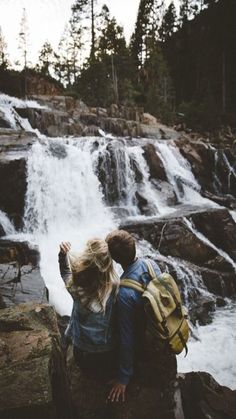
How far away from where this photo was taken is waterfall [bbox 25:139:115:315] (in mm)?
12375

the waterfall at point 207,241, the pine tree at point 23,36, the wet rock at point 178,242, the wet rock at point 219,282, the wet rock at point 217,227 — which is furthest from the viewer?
the pine tree at point 23,36

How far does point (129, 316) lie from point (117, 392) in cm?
71

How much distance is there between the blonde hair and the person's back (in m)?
0.13

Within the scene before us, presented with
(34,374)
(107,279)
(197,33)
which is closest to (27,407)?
(34,374)

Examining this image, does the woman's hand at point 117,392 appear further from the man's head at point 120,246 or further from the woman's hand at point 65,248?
the woman's hand at point 65,248

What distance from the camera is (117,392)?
2922 millimetres

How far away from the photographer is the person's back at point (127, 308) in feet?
8.97

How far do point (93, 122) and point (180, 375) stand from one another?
24187 millimetres

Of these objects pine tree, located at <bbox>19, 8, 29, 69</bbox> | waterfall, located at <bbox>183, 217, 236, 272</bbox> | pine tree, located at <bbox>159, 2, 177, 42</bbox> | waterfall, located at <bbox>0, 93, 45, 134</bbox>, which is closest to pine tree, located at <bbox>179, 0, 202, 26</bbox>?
pine tree, located at <bbox>159, 2, 177, 42</bbox>

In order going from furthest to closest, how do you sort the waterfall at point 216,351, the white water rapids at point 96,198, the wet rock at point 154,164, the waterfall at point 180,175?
the waterfall at point 180,175 → the wet rock at point 154,164 → the white water rapids at point 96,198 → the waterfall at point 216,351

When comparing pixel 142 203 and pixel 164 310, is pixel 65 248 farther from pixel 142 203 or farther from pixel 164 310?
pixel 142 203

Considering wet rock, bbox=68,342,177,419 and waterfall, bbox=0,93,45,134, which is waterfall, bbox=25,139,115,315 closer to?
waterfall, bbox=0,93,45,134

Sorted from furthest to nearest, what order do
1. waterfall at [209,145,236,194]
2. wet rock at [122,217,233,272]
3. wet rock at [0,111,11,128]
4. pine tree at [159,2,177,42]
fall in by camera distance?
1. pine tree at [159,2,177,42]
2. wet rock at [0,111,11,128]
3. waterfall at [209,145,236,194]
4. wet rock at [122,217,233,272]

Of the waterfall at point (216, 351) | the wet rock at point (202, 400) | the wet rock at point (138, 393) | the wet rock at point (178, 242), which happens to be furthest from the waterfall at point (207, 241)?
the wet rock at point (138, 393)
